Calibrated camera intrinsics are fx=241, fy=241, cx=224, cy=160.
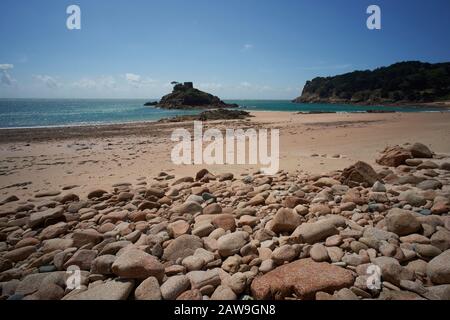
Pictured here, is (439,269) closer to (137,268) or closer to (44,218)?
(137,268)

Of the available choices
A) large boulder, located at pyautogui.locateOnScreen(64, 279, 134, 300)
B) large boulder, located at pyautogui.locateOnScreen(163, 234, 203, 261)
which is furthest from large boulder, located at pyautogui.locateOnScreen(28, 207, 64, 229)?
large boulder, located at pyautogui.locateOnScreen(163, 234, 203, 261)

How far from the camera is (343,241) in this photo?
9.98ft

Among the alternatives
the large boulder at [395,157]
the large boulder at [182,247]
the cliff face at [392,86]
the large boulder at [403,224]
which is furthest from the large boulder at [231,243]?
the cliff face at [392,86]

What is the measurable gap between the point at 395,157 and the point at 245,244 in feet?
18.2

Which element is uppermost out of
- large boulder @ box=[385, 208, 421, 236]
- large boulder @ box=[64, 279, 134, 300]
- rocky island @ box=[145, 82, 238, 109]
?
rocky island @ box=[145, 82, 238, 109]

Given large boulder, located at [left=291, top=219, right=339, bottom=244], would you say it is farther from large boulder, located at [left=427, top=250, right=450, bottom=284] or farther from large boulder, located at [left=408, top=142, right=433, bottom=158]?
large boulder, located at [left=408, top=142, right=433, bottom=158]

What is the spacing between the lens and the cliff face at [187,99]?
69156 mm

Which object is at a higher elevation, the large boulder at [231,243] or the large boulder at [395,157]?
the large boulder at [395,157]

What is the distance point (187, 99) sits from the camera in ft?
233

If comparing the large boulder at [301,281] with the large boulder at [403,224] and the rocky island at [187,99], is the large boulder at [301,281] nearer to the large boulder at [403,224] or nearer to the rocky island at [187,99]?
the large boulder at [403,224]

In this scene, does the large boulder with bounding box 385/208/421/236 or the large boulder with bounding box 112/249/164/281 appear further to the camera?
the large boulder with bounding box 385/208/421/236

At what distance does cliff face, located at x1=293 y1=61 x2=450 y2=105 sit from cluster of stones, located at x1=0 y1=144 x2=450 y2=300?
92.6 m

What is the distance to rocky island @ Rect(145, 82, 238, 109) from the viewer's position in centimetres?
6912

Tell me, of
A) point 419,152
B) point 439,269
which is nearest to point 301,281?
point 439,269
